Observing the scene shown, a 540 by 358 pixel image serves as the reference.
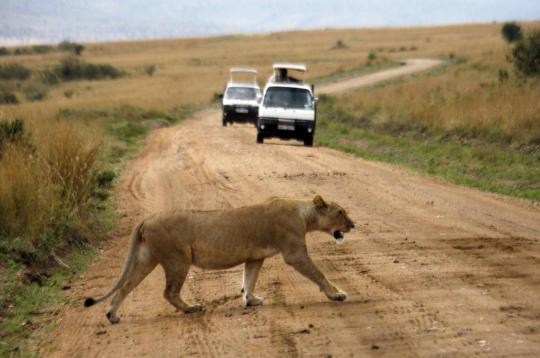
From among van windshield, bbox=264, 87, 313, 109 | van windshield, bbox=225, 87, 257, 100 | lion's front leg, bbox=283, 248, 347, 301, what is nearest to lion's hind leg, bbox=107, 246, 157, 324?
lion's front leg, bbox=283, 248, 347, 301

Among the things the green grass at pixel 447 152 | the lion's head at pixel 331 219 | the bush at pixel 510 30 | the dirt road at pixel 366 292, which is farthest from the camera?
the bush at pixel 510 30

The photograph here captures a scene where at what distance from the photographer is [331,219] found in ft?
26.4

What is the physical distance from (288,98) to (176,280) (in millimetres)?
17723

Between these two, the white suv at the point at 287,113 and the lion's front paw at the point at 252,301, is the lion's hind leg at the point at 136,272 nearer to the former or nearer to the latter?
the lion's front paw at the point at 252,301

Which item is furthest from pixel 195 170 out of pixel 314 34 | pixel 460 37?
pixel 314 34

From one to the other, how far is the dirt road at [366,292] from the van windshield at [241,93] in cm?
1828

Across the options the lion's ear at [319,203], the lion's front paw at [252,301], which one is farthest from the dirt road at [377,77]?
the lion's front paw at [252,301]

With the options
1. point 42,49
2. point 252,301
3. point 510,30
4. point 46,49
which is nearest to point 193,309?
point 252,301

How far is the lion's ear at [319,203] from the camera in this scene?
Answer: 7867mm

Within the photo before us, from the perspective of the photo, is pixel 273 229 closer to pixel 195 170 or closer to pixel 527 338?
pixel 527 338

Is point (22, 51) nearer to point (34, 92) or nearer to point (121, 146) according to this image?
point (34, 92)

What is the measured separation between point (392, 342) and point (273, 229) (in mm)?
1837

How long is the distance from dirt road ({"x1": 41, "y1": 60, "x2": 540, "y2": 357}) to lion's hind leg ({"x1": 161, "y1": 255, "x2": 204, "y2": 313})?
0.11 meters

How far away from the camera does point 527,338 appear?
20.5 feet
